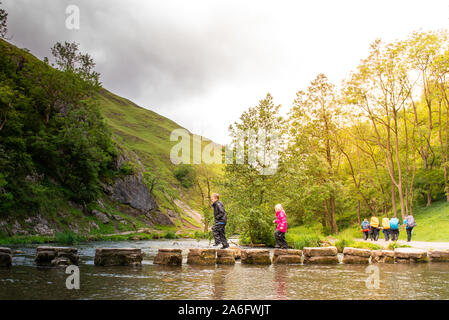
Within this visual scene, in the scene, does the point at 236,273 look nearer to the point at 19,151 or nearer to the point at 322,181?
the point at 322,181

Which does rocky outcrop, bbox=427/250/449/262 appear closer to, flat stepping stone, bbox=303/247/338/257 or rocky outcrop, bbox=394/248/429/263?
rocky outcrop, bbox=394/248/429/263

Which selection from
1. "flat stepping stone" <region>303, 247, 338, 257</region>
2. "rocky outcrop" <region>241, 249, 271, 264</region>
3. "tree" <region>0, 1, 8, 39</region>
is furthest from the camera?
"tree" <region>0, 1, 8, 39</region>

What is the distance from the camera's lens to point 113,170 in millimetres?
68750

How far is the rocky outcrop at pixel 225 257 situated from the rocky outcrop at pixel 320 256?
357cm

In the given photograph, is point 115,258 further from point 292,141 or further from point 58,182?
point 58,182

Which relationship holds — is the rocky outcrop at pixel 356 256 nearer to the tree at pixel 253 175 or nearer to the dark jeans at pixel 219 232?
the dark jeans at pixel 219 232

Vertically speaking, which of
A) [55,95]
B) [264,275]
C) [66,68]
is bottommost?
[264,275]

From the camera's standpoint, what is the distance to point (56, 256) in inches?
542

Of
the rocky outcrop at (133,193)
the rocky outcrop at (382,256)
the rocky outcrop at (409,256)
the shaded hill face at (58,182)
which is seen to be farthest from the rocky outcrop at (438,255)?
the rocky outcrop at (133,193)

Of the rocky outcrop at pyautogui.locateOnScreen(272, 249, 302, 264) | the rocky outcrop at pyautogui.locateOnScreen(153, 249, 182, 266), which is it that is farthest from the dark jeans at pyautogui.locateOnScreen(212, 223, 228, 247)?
the rocky outcrop at pyautogui.locateOnScreen(272, 249, 302, 264)

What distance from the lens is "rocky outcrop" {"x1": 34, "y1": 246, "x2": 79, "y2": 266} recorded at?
43.6ft

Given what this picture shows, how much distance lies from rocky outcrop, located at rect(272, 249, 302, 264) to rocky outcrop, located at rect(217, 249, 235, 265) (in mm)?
2300
